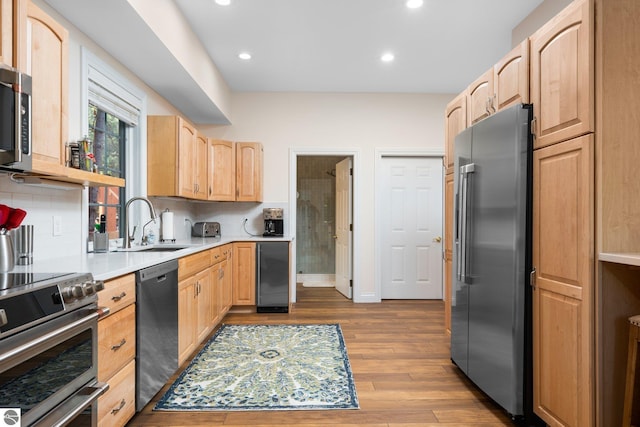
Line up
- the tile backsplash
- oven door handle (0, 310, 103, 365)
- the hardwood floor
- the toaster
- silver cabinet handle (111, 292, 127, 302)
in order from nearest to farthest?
oven door handle (0, 310, 103, 365) < silver cabinet handle (111, 292, 127, 302) < the tile backsplash < the hardwood floor < the toaster

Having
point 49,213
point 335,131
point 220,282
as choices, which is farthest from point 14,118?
point 335,131

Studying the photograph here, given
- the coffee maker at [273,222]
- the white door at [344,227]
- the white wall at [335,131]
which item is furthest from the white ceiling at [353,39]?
the coffee maker at [273,222]

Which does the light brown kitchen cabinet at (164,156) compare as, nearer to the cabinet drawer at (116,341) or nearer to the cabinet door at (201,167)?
the cabinet door at (201,167)

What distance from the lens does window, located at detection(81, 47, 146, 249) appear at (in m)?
2.69

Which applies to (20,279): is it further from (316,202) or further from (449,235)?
(316,202)

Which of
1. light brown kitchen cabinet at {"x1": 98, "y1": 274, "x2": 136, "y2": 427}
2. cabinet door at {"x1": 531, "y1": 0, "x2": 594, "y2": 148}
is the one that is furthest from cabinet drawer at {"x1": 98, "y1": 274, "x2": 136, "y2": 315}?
cabinet door at {"x1": 531, "y1": 0, "x2": 594, "y2": 148}

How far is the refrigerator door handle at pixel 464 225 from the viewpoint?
97.5 inches

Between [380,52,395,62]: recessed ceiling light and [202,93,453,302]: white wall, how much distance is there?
3.53ft

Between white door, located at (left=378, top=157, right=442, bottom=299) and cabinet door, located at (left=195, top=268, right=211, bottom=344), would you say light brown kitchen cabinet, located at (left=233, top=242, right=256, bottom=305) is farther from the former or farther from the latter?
white door, located at (left=378, top=157, right=442, bottom=299)

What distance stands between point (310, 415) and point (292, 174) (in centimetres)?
333

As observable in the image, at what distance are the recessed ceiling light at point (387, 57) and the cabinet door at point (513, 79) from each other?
5.57 feet

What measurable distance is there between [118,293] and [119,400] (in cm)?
55

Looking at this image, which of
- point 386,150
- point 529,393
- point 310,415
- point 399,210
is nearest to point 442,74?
point 386,150

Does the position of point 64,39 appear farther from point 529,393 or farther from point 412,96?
point 412,96
